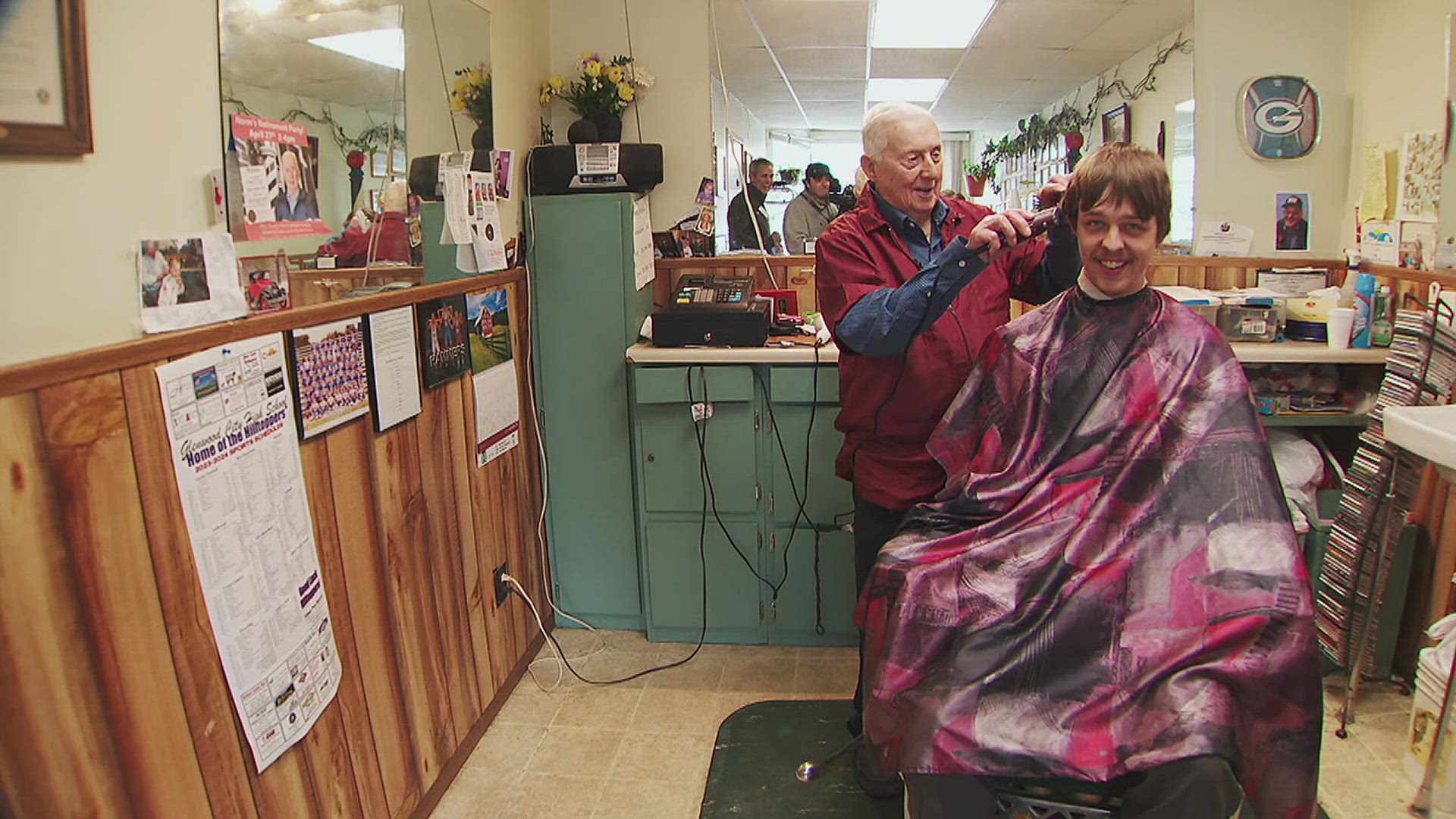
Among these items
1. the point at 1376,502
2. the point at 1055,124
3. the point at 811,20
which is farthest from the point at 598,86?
the point at 1376,502

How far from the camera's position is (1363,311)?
270cm

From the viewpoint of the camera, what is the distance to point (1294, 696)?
1.42 m

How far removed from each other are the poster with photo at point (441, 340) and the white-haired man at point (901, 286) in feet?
3.05

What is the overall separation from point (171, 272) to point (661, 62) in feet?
6.91

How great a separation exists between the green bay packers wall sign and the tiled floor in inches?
66.3

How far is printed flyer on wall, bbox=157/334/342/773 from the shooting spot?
1418 mm

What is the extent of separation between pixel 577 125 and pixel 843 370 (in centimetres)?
141

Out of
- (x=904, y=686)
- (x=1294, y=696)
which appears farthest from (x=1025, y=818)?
(x=1294, y=696)

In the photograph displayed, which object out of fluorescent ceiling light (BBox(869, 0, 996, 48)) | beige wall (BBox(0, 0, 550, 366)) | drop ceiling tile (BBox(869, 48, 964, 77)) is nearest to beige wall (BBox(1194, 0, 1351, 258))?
fluorescent ceiling light (BBox(869, 0, 996, 48))

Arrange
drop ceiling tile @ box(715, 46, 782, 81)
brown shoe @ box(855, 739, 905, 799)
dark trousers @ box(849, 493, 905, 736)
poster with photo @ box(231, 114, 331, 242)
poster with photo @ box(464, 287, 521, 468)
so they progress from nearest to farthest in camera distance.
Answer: poster with photo @ box(231, 114, 331, 242), dark trousers @ box(849, 493, 905, 736), brown shoe @ box(855, 739, 905, 799), poster with photo @ box(464, 287, 521, 468), drop ceiling tile @ box(715, 46, 782, 81)

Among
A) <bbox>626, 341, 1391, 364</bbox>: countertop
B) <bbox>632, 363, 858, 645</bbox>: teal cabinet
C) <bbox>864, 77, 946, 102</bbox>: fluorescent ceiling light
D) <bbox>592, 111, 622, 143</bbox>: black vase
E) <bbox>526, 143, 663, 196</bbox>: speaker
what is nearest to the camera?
<bbox>626, 341, 1391, 364</bbox>: countertop

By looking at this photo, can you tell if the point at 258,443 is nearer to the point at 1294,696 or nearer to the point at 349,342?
the point at 349,342

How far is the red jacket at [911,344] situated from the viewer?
1.93m

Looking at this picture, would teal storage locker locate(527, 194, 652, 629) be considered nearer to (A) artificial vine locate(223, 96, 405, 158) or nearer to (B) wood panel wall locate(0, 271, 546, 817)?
(B) wood panel wall locate(0, 271, 546, 817)
